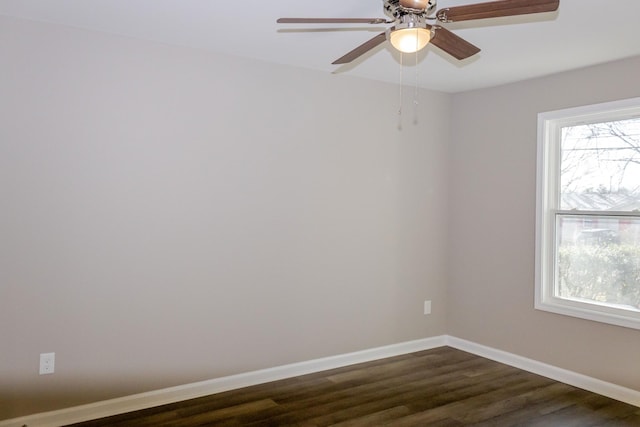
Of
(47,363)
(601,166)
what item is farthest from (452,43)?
(47,363)

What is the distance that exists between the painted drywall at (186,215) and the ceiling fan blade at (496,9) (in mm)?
1880

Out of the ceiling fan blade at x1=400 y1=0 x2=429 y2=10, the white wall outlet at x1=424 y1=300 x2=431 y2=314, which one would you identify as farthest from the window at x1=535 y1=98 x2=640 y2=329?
the ceiling fan blade at x1=400 y1=0 x2=429 y2=10

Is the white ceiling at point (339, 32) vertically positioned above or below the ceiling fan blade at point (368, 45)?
above

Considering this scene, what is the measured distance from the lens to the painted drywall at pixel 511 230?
359 centimetres

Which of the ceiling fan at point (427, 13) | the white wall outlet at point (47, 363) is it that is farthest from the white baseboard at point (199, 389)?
the ceiling fan at point (427, 13)

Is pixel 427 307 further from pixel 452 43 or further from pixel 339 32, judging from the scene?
pixel 452 43

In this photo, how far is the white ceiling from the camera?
2.63 m

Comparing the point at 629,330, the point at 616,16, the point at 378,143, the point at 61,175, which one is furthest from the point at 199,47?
the point at 629,330

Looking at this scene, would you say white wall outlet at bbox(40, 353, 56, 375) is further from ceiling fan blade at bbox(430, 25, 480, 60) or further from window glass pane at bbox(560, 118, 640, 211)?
window glass pane at bbox(560, 118, 640, 211)

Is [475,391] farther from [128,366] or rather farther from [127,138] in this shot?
[127,138]

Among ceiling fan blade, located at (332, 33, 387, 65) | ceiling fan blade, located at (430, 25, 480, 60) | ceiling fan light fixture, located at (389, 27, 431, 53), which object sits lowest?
ceiling fan light fixture, located at (389, 27, 431, 53)

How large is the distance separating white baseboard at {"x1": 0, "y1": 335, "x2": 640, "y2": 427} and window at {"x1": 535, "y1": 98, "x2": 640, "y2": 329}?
486 mm

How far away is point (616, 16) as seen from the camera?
2.70 meters

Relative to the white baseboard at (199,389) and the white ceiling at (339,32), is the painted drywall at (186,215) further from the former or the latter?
the white ceiling at (339,32)
